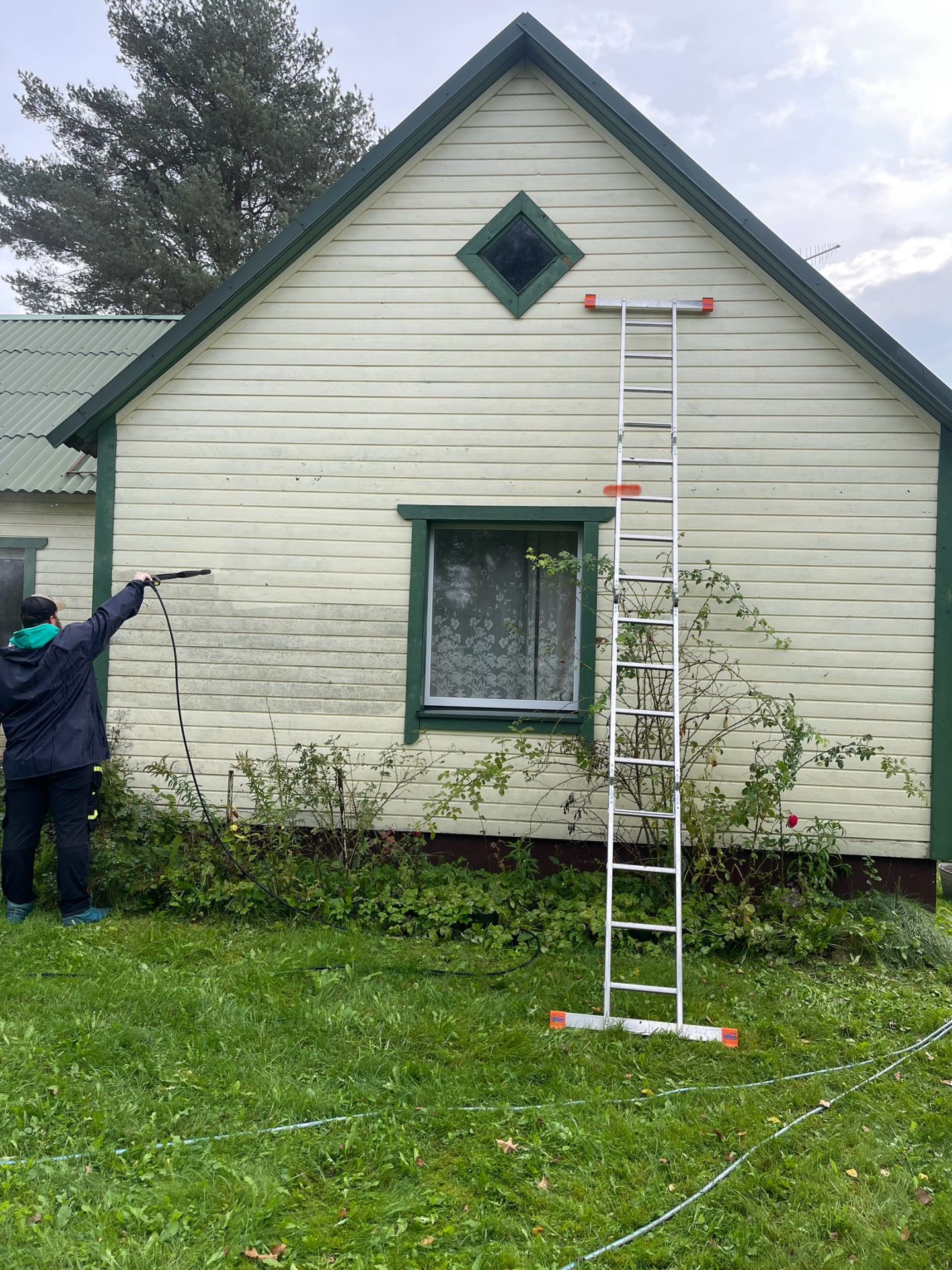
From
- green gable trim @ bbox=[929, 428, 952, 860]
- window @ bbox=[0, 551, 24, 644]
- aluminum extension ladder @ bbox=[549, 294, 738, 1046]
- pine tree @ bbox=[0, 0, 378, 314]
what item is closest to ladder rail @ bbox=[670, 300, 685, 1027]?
aluminum extension ladder @ bbox=[549, 294, 738, 1046]

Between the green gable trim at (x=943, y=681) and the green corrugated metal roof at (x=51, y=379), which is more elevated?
the green corrugated metal roof at (x=51, y=379)

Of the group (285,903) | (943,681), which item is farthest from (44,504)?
(943,681)

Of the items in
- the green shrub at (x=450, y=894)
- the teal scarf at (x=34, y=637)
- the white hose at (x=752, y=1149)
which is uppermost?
the teal scarf at (x=34, y=637)

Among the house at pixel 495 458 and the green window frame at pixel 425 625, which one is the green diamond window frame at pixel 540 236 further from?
the green window frame at pixel 425 625

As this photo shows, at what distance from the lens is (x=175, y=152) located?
21641 mm

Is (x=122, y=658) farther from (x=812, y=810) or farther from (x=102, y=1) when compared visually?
(x=102, y=1)

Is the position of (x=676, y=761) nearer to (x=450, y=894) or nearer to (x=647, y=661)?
(x=647, y=661)

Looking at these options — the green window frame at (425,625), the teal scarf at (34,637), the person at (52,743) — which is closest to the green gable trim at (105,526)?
the person at (52,743)

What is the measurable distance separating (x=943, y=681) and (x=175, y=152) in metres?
21.5

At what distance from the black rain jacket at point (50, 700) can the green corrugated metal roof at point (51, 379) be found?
339cm

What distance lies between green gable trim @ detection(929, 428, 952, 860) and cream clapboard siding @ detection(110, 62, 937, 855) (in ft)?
0.25

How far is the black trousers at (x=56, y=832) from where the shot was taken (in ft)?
19.6

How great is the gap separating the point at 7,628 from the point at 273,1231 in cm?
776

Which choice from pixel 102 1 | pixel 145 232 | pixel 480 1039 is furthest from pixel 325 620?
pixel 102 1
